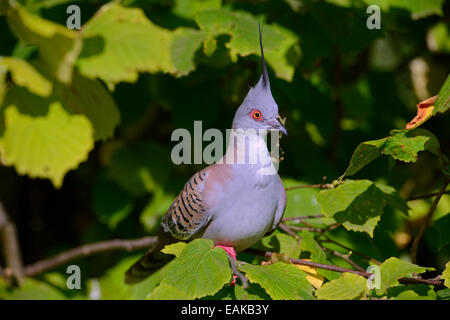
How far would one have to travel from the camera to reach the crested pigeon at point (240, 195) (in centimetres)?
214

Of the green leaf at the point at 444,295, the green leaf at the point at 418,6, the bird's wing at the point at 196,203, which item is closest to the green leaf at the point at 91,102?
the bird's wing at the point at 196,203

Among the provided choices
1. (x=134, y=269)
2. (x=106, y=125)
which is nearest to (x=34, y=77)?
(x=106, y=125)

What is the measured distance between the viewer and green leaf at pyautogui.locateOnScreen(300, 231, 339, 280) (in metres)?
2.13

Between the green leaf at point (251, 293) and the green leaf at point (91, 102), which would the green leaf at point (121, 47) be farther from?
the green leaf at point (251, 293)

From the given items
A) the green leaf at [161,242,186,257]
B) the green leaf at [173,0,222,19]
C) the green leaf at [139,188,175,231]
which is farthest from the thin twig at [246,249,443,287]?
the green leaf at [173,0,222,19]

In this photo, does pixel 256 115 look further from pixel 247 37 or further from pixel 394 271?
pixel 394 271

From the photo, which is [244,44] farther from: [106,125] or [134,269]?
[134,269]

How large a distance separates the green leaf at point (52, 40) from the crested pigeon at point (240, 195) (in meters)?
1.03

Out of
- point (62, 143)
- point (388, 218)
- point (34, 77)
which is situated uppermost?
point (34, 77)

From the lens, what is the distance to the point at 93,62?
1279 mm

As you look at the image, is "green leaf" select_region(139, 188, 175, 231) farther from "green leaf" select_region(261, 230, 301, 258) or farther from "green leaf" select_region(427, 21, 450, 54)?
"green leaf" select_region(427, 21, 450, 54)

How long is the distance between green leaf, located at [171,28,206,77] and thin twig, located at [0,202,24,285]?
103cm

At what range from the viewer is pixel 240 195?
84.4 inches

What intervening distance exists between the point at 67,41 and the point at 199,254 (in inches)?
35.7
